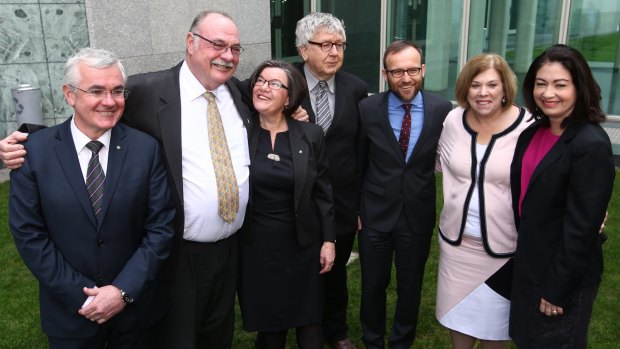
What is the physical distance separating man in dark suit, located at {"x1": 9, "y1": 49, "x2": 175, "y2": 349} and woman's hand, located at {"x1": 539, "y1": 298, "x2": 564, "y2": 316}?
179cm

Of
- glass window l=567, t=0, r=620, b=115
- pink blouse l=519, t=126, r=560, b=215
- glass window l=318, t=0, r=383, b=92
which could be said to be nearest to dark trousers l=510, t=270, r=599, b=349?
pink blouse l=519, t=126, r=560, b=215

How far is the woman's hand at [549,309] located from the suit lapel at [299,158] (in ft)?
4.32

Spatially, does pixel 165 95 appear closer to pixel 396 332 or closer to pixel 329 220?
pixel 329 220

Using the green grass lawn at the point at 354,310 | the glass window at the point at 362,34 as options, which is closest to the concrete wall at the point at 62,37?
the green grass lawn at the point at 354,310

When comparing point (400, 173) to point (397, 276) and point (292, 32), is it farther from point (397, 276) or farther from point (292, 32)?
point (292, 32)

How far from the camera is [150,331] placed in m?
2.88

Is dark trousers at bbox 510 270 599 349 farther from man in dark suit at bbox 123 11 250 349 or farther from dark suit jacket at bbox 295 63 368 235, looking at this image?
man in dark suit at bbox 123 11 250 349

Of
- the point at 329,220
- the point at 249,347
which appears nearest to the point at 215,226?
the point at 329,220

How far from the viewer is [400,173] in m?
3.25

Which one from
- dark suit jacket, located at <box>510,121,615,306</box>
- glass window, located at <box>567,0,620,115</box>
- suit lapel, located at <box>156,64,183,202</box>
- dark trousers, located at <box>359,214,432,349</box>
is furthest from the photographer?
glass window, located at <box>567,0,620,115</box>

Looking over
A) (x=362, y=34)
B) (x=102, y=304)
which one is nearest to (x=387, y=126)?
(x=102, y=304)

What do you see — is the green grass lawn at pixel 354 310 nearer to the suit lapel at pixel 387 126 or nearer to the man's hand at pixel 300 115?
the suit lapel at pixel 387 126

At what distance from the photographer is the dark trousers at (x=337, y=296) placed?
3.76 m

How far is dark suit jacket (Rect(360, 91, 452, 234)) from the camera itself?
3.23m
